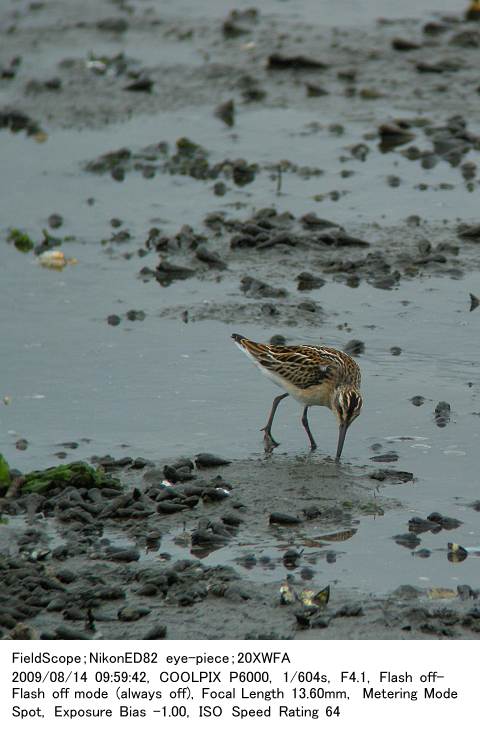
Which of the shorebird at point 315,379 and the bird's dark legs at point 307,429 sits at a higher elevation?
the shorebird at point 315,379

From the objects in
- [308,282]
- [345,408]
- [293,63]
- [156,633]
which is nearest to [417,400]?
[345,408]

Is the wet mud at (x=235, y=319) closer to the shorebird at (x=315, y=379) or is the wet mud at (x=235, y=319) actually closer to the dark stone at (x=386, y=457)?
the dark stone at (x=386, y=457)

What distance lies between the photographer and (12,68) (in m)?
26.2

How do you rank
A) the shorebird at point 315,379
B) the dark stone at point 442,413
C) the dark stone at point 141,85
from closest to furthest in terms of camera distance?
the shorebird at point 315,379, the dark stone at point 442,413, the dark stone at point 141,85

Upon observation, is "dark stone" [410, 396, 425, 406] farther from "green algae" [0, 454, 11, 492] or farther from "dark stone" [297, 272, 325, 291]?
"green algae" [0, 454, 11, 492]

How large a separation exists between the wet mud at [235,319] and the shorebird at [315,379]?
1.03 feet

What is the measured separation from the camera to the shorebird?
12.1 meters

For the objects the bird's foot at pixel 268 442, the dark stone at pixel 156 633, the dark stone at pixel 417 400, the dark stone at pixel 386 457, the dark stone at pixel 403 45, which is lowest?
the bird's foot at pixel 268 442

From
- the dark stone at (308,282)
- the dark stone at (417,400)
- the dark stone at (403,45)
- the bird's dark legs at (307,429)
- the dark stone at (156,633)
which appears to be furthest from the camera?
the dark stone at (403,45)

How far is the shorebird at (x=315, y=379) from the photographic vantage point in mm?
12062

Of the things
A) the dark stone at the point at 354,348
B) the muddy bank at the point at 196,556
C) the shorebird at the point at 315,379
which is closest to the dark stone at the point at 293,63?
the dark stone at the point at 354,348

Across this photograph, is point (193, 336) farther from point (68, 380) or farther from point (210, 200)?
point (210, 200)

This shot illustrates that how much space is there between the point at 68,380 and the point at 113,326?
1.55m
